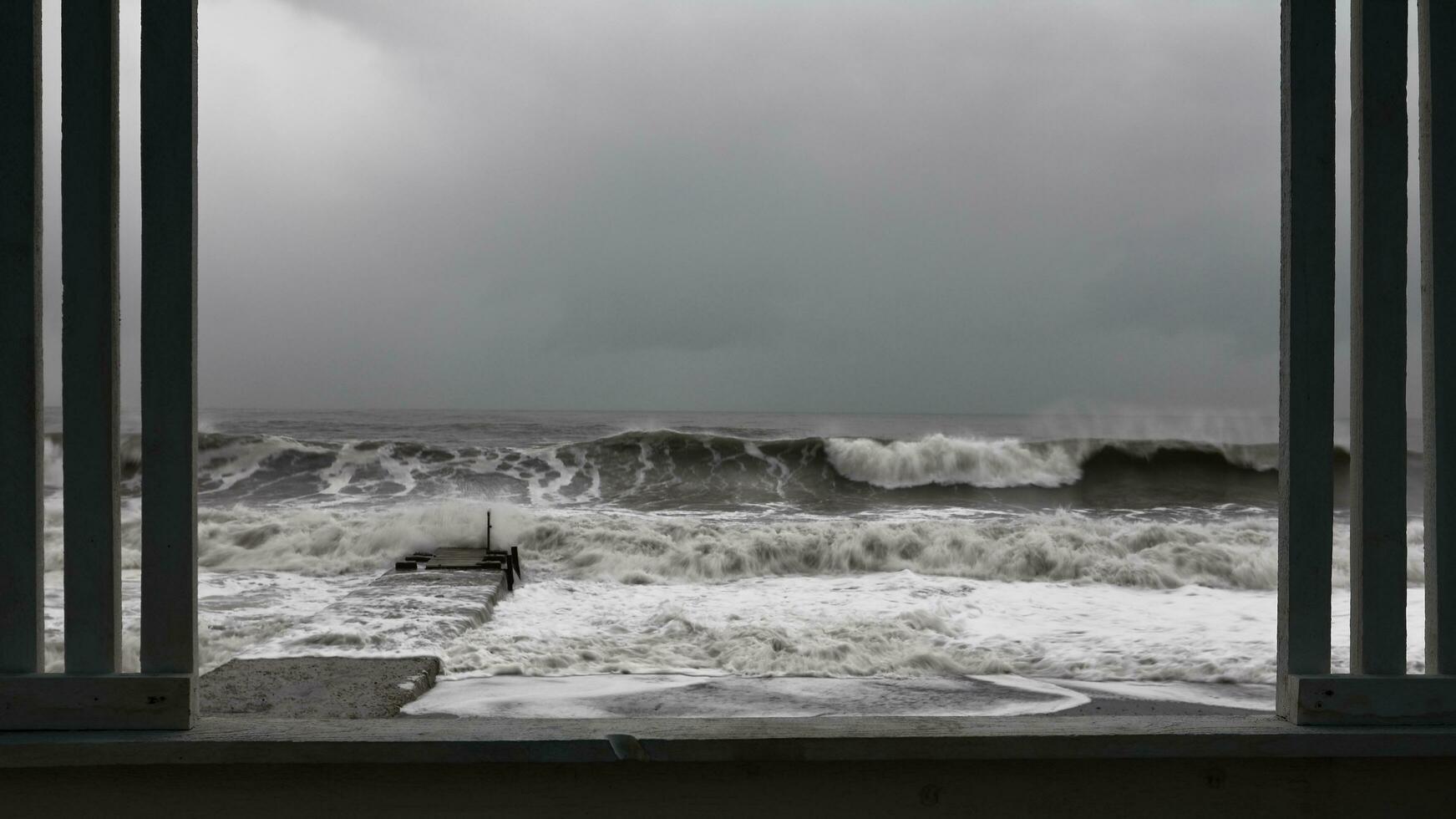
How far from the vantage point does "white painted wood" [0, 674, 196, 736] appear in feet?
5.20

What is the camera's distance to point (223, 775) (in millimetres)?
1600

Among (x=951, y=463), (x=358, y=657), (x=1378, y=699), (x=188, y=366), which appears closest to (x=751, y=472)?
(x=951, y=463)

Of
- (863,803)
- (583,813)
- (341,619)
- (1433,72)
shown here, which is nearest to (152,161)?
(583,813)

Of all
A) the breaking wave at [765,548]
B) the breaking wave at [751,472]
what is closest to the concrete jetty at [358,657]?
the breaking wave at [765,548]

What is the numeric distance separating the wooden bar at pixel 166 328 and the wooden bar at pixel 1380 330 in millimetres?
1881

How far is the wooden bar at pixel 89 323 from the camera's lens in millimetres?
1592

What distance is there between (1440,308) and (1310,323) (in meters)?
0.20

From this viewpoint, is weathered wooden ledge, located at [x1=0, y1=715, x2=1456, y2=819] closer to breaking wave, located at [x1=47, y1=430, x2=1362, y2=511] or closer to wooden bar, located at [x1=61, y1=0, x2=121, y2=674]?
wooden bar, located at [x1=61, y1=0, x2=121, y2=674]

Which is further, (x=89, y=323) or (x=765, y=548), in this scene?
(x=765, y=548)

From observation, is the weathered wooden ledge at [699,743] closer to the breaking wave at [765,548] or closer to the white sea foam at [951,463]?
the breaking wave at [765,548]

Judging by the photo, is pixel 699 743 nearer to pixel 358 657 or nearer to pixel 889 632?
pixel 358 657

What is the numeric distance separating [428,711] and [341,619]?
1.71 m

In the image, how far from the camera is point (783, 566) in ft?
34.2

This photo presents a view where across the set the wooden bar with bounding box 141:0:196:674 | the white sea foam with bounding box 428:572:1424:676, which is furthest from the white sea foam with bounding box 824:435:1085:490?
the wooden bar with bounding box 141:0:196:674
